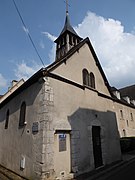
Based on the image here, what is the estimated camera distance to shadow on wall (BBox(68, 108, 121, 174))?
22.4ft

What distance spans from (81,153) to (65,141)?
1.25 meters

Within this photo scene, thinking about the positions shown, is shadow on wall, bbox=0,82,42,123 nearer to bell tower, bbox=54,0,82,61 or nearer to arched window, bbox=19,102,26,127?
arched window, bbox=19,102,26,127

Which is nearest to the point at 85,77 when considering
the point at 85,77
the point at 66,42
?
A: the point at 85,77

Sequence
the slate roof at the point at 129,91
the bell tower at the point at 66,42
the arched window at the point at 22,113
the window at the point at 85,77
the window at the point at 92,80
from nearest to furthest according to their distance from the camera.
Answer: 1. the arched window at the point at 22,113
2. the window at the point at 85,77
3. the window at the point at 92,80
4. the bell tower at the point at 66,42
5. the slate roof at the point at 129,91

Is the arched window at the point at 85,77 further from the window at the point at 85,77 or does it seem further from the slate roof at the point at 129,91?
the slate roof at the point at 129,91

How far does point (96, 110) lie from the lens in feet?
29.3

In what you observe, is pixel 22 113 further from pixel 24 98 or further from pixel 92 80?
pixel 92 80

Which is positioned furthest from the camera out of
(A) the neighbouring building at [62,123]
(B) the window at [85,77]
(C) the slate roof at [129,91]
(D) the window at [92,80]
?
(C) the slate roof at [129,91]

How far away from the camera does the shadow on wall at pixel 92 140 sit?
6.83 meters

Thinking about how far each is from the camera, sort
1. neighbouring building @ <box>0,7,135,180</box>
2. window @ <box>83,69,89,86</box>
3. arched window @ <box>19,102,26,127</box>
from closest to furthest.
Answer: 1. neighbouring building @ <box>0,7,135,180</box>
2. arched window @ <box>19,102,26,127</box>
3. window @ <box>83,69,89,86</box>

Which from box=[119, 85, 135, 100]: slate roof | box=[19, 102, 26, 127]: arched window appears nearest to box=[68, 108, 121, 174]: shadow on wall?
box=[19, 102, 26, 127]: arched window

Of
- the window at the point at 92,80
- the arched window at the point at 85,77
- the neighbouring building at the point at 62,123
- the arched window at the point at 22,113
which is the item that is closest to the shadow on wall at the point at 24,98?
the neighbouring building at the point at 62,123

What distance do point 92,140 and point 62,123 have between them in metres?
2.63

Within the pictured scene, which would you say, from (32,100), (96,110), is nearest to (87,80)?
(96,110)
